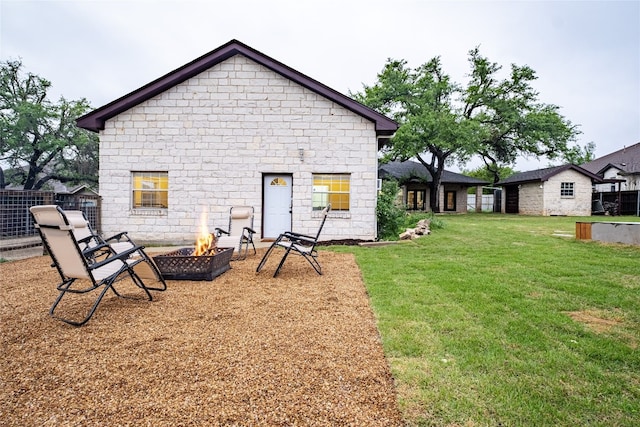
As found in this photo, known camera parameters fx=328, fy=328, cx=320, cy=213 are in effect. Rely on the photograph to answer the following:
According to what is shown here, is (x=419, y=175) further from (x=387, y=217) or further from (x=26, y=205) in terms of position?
(x=26, y=205)

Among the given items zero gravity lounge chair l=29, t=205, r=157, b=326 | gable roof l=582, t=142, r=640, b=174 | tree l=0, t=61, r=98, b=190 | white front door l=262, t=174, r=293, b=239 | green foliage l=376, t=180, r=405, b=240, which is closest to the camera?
zero gravity lounge chair l=29, t=205, r=157, b=326

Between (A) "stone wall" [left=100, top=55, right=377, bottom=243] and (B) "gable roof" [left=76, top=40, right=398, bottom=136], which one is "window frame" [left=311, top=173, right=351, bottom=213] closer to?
(A) "stone wall" [left=100, top=55, right=377, bottom=243]

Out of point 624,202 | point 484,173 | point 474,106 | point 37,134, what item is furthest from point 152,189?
point 484,173

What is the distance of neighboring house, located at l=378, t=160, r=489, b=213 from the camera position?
2777cm

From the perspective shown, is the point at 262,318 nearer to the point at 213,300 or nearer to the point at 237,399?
the point at 213,300

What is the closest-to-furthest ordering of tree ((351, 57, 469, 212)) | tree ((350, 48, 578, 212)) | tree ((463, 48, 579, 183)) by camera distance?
tree ((351, 57, 469, 212))
tree ((350, 48, 578, 212))
tree ((463, 48, 579, 183))

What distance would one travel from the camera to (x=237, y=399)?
6.37ft

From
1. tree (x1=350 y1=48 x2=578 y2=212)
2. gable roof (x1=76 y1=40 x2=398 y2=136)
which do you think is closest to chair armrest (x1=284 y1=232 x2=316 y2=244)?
gable roof (x1=76 y1=40 x2=398 y2=136)

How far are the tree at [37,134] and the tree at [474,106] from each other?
2247 centimetres

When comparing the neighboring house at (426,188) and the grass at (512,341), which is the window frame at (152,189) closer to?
the grass at (512,341)

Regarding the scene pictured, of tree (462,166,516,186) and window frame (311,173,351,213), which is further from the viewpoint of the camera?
tree (462,166,516,186)

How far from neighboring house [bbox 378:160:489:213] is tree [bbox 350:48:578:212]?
1410 millimetres

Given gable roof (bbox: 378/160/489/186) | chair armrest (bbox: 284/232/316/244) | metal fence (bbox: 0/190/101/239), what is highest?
gable roof (bbox: 378/160/489/186)

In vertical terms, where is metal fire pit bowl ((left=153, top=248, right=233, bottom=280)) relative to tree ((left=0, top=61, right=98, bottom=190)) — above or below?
below
